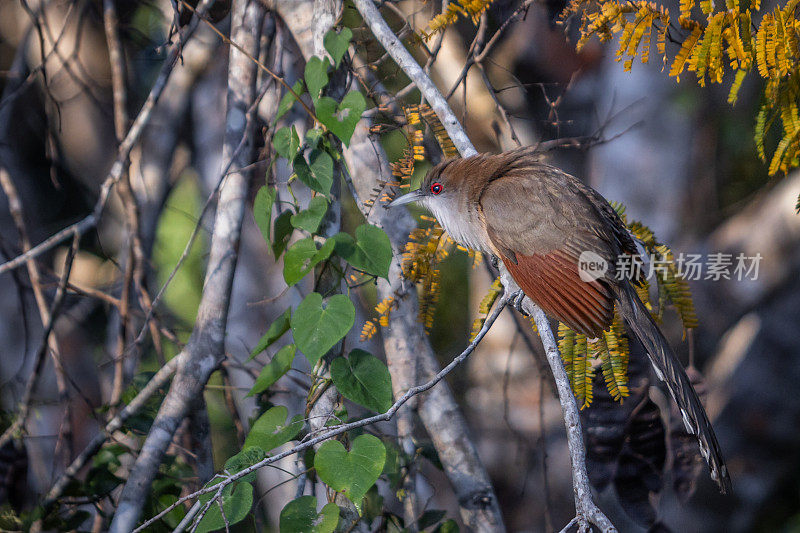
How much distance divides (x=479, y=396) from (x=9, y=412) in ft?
6.79

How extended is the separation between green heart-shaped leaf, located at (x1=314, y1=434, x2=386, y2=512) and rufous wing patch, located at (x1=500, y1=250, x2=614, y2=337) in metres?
0.51

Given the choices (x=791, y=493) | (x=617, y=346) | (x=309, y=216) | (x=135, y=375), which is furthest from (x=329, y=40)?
(x=791, y=493)

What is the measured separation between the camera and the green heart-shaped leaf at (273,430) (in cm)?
133

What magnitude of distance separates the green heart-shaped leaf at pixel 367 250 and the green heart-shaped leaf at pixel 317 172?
165mm

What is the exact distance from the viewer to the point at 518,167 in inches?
63.1

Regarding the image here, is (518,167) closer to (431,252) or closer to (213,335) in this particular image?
(431,252)

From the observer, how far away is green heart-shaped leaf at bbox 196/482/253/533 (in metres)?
1.16

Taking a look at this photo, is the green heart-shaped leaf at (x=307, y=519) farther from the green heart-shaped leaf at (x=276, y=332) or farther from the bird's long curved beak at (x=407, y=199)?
the bird's long curved beak at (x=407, y=199)

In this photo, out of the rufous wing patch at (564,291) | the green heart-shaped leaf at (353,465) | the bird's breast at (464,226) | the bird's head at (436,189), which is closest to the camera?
the green heart-shaped leaf at (353,465)

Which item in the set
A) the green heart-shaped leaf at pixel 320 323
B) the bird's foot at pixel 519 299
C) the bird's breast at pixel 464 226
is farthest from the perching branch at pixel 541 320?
the green heart-shaped leaf at pixel 320 323

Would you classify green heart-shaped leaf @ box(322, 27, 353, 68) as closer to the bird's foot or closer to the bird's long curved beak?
the bird's long curved beak

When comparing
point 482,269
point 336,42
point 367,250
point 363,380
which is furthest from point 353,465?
Result: point 482,269

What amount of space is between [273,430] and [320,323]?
0.32 m

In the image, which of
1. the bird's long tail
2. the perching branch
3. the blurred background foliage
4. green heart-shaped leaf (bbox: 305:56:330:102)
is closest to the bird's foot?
the perching branch
